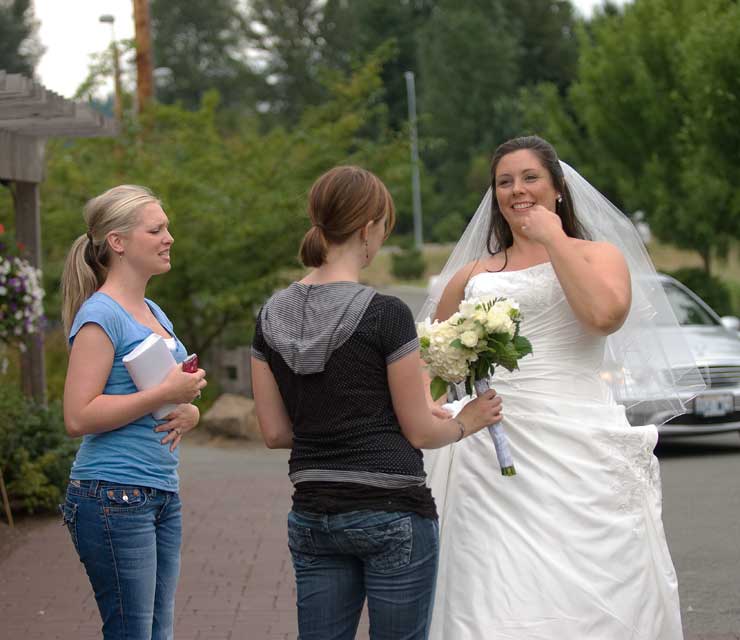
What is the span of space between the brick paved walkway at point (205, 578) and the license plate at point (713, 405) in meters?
3.91

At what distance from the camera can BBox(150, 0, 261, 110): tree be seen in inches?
2756

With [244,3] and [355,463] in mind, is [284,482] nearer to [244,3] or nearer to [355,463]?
[355,463]

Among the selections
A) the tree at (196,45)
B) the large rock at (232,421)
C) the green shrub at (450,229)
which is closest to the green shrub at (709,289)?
the large rock at (232,421)

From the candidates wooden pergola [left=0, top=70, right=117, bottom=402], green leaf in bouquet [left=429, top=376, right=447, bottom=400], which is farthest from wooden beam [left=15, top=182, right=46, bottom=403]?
green leaf in bouquet [left=429, top=376, right=447, bottom=400]

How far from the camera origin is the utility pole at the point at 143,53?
1828cm

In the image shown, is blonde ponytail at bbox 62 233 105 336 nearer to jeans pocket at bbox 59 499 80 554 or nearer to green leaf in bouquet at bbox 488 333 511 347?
jeans pocket at bbox 59 499 80 554

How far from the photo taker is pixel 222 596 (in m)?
6.74

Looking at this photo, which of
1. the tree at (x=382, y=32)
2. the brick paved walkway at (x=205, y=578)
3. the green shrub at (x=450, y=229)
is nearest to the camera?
the brick paved walkway at (x=205, y=578)

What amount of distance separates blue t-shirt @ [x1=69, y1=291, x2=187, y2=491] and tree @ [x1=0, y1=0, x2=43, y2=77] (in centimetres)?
6089

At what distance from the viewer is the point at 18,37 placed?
6438 centimetres

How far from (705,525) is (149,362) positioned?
577cm

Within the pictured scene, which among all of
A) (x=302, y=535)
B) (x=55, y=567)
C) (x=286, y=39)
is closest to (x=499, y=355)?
(x=302, y=535)

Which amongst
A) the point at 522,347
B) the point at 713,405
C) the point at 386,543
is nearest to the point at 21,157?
the point at 713,405

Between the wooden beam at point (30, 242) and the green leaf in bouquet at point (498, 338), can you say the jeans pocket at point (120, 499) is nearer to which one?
the green leaf in bouquet at point (498, 338)
